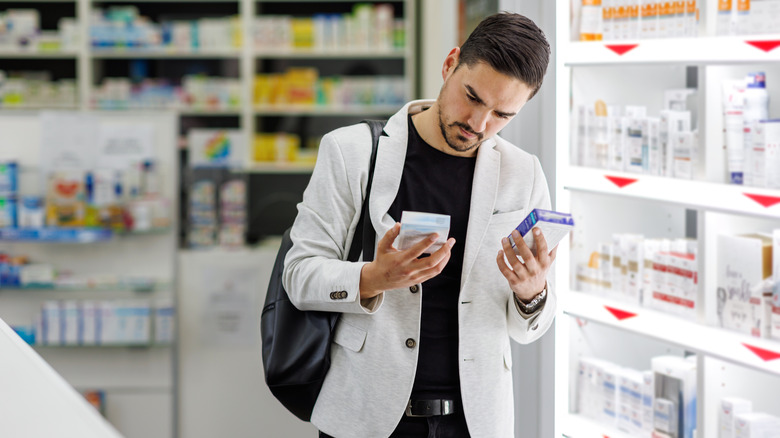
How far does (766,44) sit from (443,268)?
3.57ft

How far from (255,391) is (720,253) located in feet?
8.69

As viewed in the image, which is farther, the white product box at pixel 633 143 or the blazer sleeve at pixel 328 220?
the white product box at pixel 633 143

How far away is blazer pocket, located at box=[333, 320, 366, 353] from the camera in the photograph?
1.64 meters

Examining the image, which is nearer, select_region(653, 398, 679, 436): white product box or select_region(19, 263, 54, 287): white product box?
select_region(653, 398, 679, 436): white product box

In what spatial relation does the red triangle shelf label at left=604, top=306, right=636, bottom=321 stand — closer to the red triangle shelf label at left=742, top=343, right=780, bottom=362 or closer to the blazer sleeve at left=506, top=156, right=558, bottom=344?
the red triangle shelf label at left=742, top=343, right=780, bottom=362

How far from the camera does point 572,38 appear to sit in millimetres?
2672

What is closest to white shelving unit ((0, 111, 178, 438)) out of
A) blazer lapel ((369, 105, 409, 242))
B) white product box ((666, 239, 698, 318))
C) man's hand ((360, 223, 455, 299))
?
white product box ((666, 239, 698, 318))

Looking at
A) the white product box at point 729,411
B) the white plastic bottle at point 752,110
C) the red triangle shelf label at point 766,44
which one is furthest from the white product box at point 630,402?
the red triangle shelf label at point 766,44

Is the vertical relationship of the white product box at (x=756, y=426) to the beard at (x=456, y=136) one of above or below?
below

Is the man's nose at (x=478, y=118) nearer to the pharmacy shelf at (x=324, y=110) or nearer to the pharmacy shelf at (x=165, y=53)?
the pharmacy shelf at (x=324, y=110)

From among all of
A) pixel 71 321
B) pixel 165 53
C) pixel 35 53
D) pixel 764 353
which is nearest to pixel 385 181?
pixel 764 353

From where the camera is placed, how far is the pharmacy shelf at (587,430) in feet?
8.80

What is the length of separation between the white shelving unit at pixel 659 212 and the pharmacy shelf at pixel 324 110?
10.9 ft

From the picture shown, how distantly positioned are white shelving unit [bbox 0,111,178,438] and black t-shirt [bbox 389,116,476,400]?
262 cm
